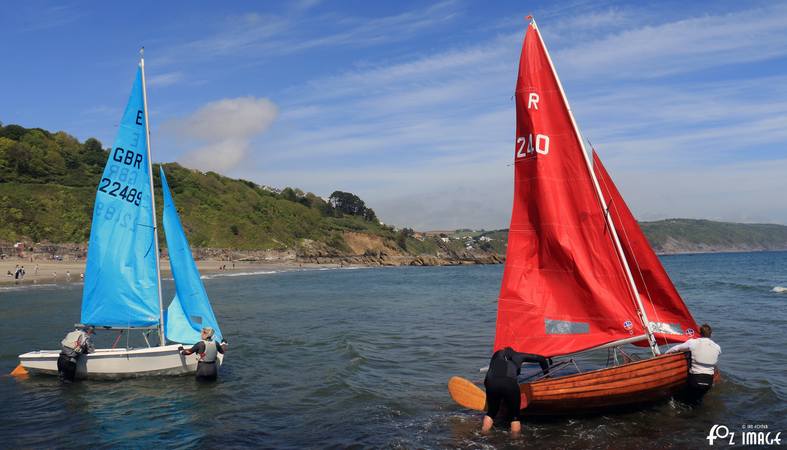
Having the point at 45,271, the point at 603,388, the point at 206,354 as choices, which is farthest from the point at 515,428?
the point at 45,271

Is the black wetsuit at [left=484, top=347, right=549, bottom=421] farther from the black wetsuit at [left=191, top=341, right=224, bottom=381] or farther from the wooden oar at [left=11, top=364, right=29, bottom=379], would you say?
the wooden oar at [left=11, top=364, right=29, bottom=379]

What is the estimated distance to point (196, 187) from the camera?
133375 millimetres

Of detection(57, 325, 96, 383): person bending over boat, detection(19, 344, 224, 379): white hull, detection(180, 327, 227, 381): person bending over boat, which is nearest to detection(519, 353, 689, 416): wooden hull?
detection(180, 327, 227, 381): person bending over boat

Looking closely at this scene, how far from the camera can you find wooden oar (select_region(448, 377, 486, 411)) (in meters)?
12.5

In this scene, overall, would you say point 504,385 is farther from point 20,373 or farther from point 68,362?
point 20,373

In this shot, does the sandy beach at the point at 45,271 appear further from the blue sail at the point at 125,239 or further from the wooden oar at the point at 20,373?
the blue sail at the point at 125,239

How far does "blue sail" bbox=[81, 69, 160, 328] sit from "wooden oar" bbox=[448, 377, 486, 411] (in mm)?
10369

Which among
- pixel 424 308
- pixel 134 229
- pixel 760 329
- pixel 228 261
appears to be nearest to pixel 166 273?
pixel 228 261

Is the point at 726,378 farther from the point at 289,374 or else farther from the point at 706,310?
the point at 706,310

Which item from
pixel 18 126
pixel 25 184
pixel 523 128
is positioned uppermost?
pixel 18 126

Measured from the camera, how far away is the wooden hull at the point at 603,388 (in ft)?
37.5

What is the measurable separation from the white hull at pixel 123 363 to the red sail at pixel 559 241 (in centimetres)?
1001

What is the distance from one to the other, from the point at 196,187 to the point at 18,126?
123 feet

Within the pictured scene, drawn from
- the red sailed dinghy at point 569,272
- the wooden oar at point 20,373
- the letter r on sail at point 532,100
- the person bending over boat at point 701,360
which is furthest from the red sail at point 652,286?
the wooden oar at point 20,373
